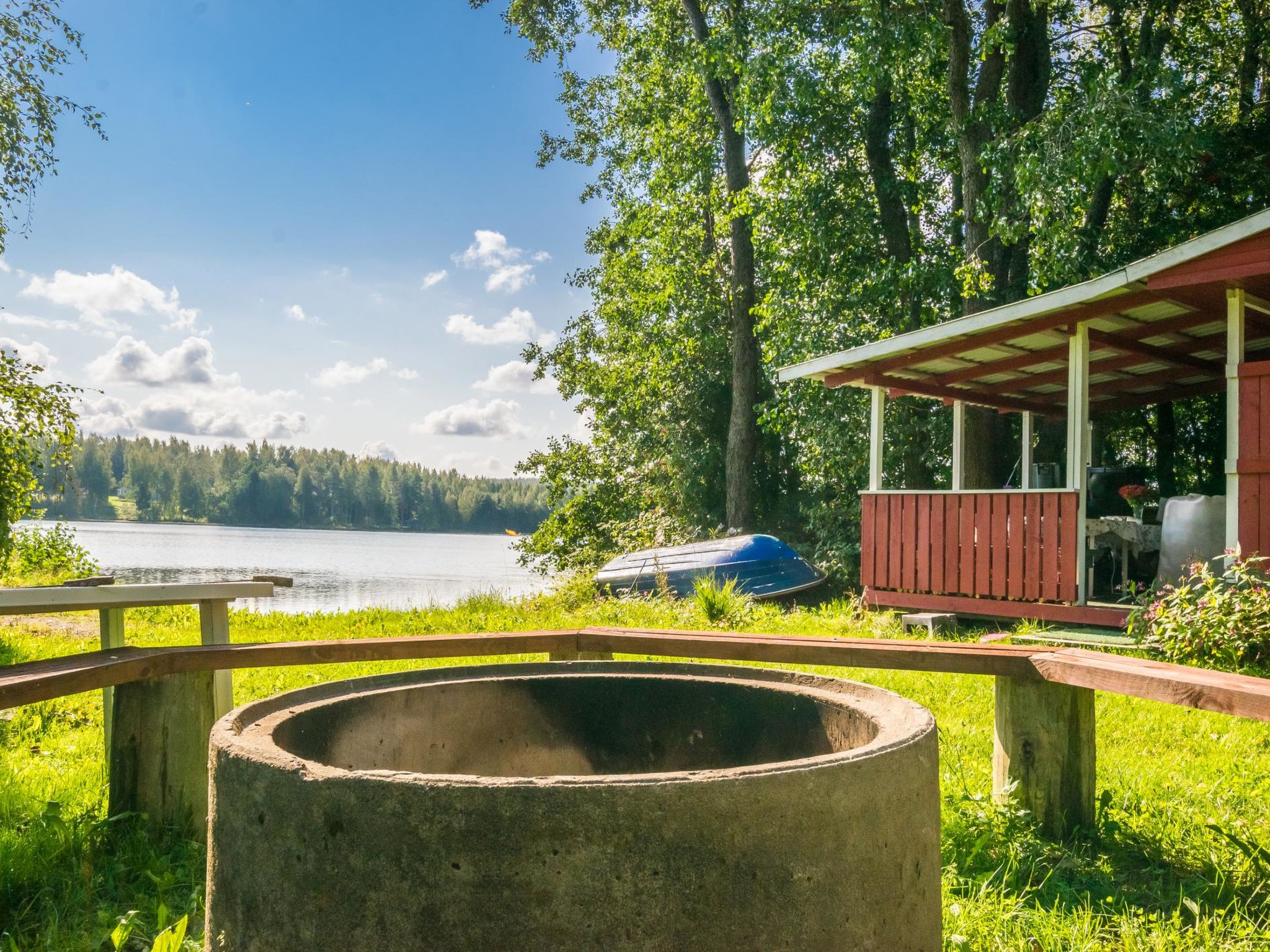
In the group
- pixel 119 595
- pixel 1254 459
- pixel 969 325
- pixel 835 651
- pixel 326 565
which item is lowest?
pixel 326 565

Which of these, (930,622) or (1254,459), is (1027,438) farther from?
(1254,459)

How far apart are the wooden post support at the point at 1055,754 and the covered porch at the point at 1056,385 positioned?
16.3 feet

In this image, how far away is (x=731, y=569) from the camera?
1351 cm

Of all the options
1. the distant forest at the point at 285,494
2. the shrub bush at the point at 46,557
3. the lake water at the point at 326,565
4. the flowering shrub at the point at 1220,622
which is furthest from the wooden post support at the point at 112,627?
the distant forest at the point at 285,494

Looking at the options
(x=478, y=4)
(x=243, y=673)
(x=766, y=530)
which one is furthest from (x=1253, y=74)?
(x=243, y=673)

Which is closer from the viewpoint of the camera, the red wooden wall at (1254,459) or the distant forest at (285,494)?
the red wooden wall at (1254,459)

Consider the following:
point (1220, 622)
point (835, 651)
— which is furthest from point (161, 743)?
point (1220, 622)

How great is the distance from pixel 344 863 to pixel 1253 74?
19.6 meters

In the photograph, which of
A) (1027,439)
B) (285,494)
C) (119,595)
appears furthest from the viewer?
(285,494)

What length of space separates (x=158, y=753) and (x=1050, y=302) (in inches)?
306

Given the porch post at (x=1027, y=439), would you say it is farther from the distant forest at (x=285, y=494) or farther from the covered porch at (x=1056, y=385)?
the distant forest at (x=285, y=494)

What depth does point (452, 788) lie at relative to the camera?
157cm

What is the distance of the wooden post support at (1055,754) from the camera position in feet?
11.4

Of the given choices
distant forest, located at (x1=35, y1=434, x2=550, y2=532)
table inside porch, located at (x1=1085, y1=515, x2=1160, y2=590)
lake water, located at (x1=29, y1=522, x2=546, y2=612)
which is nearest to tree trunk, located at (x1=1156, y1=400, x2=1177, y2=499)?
table inside porch, located at (x1=1085, y1=515, x2=1160, y2=590)
